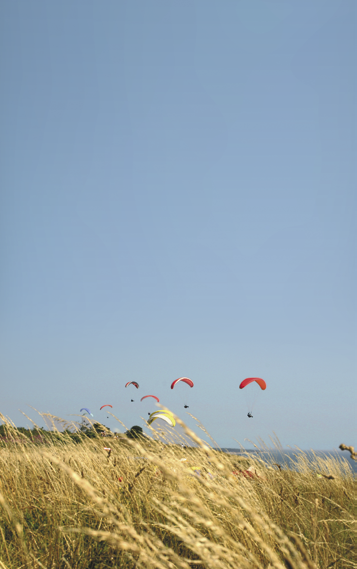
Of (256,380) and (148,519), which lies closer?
(148,519)

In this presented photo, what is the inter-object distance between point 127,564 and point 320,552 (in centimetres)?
131

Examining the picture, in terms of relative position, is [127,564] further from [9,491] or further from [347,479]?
[347,479]

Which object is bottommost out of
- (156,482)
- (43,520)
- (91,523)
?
(43,520)

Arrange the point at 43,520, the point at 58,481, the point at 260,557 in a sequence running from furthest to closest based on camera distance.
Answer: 1. the point at 58,481
2. the point at 43,520
3. the point at 260,557

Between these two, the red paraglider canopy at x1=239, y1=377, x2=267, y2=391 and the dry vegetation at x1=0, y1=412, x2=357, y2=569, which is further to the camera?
the red paraglider canopy at x1=239, y1=377, x2=267, y2=391

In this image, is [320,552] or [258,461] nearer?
[320,552]

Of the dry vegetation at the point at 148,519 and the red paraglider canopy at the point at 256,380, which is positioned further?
the red paraglider canopy at the point at 256,380

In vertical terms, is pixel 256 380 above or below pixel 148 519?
above

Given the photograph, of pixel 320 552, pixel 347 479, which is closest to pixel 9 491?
pixel 320 552

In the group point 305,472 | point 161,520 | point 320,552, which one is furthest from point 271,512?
point 305,472

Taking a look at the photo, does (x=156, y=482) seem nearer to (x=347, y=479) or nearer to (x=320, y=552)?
(x=320, y=552)

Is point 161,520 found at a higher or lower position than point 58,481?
higher

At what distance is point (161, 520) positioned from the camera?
9.77 feet

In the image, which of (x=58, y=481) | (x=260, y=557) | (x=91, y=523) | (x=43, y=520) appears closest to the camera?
(x=260, y=557)
